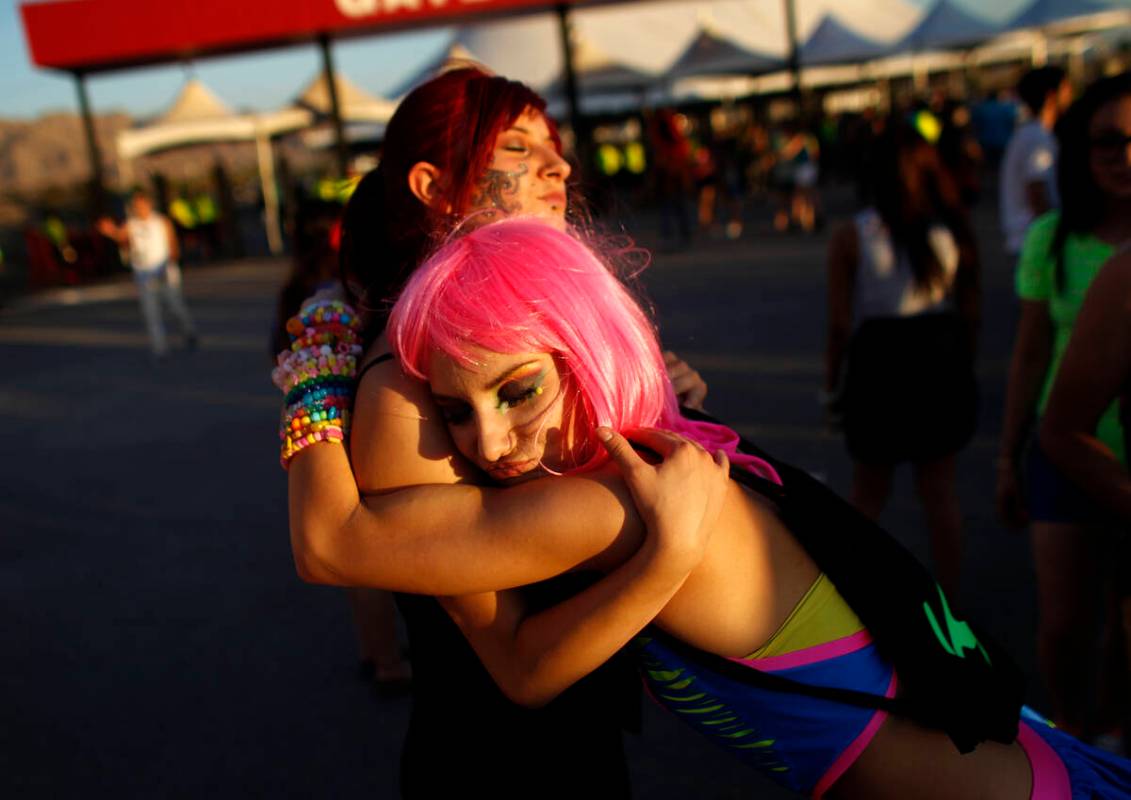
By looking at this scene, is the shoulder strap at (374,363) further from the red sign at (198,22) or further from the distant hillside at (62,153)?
the distant hillside at (62,153)

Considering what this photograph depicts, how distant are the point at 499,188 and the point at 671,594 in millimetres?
850

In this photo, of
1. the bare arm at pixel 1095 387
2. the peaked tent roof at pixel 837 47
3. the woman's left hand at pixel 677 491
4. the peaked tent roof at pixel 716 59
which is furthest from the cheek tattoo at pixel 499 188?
the peaked tent roof at pixel 837 47

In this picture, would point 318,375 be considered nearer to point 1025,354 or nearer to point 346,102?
point 1025,354

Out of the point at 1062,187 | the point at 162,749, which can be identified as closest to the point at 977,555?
the point at 1062,187

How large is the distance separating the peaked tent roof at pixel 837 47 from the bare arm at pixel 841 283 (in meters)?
20.3

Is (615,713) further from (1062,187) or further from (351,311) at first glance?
(1062,187)

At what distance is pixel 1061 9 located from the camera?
65.0ft

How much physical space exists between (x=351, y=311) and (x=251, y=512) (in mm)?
3986

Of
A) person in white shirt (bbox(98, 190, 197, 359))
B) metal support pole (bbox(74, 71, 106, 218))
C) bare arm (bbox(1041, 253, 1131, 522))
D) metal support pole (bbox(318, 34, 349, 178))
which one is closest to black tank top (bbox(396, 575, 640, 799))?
bare arm (bbox(1041, 253, 1131, 522))

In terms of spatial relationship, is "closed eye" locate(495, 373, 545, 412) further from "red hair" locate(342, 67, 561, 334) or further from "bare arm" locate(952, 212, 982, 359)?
"bare arm" locate(952, 212, 982, 359)

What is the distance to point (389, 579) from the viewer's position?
4.07ft

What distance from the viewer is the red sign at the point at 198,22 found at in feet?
52.4

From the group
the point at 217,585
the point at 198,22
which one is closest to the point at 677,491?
the point at 217,585

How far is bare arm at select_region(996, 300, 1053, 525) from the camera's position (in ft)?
8.75
